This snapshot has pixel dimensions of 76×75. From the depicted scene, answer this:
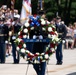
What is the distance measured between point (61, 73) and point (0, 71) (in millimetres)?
2154

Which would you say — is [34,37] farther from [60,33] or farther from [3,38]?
[3,38]

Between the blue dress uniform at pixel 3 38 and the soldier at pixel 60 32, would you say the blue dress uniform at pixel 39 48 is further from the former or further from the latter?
the blue dress uniform at pixel 3 38

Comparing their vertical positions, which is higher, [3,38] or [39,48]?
[39,48]

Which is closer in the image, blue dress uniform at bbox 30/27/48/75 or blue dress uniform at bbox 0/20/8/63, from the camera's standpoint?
blue dress uniform at bbox 30/27/48/75

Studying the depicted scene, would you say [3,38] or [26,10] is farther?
[26,10]

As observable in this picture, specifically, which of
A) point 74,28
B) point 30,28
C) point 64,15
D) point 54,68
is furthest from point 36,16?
point 64,15

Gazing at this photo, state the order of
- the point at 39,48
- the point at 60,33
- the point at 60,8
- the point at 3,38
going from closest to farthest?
the point at 39,48
the point at 60,33
the point at 3,38
the point at 60,8

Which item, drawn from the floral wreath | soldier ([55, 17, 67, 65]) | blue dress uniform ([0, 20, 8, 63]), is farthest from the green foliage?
the floral wreath

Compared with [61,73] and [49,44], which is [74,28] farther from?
[49,44]

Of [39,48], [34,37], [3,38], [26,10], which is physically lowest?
[3,38]

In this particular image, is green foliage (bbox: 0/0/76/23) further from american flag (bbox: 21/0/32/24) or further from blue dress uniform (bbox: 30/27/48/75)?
blue dress uniform (bbox: 30/27/48/75)

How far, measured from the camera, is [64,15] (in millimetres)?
39844

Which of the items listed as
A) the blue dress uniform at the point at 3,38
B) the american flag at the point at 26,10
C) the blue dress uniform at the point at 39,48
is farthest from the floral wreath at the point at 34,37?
the american flag at the point at 26,10

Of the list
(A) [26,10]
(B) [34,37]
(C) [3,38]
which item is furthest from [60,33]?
(A) [26,10]
